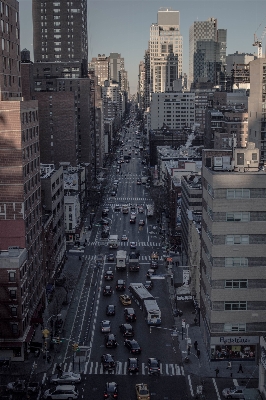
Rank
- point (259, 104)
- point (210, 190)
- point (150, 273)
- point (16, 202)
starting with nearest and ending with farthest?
point (210, 190) < point (16, 202) < point (150, 273) < point (259, 104)

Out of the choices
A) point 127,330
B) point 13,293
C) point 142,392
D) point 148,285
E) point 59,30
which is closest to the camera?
point 142,392

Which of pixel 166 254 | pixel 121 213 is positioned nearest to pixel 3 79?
pixel 166 254

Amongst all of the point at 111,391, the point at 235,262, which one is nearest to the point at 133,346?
the point at 111,391

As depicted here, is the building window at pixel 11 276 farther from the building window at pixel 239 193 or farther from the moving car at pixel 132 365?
the building window at pixel 239 193

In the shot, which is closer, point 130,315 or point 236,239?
point 236,239

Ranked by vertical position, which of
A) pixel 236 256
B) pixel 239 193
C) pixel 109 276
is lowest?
pixel 109 276

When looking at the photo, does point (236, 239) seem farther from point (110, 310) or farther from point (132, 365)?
point (110, 310)

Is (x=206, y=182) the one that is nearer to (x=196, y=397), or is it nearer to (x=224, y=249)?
(x=224, y=249)
